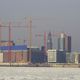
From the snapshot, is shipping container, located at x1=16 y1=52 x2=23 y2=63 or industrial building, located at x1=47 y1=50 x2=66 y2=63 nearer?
shipping container, located at x1=16 y1=52 x2=23 y2=63

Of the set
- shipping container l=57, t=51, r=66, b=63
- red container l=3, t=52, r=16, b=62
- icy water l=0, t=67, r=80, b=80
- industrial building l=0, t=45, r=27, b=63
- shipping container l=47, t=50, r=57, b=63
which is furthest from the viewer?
shipping container l=57, t=51, r=66, b=63

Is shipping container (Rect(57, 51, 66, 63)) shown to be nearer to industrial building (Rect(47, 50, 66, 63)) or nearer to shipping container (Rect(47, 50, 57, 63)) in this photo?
industrial building (Rect(47, 50, 66, 63))

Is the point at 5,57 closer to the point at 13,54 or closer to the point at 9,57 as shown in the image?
the point at 13,54

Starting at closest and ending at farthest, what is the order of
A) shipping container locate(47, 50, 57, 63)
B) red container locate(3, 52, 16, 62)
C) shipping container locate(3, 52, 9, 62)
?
red container locate(3, 52, 16, 62) → shipping container locate(3, 52, 9, 62) → shipping container locate(47, 50, 57, 63)

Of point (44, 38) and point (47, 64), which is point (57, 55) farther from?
point (47, 64)

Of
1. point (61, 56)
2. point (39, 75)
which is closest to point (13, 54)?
point (61, 56)

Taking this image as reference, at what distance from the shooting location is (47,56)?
171 metres

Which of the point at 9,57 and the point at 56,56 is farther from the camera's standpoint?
the point at 56,56

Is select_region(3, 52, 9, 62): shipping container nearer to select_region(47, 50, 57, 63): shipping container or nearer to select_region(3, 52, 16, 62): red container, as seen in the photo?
select_region(3, 52, 16, 62): red container

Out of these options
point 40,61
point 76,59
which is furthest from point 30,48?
point 76,59

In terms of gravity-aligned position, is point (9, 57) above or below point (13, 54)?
below

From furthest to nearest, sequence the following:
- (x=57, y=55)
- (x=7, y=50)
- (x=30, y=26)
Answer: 1. (x=57, y=55)
2. (x=7, y=50)
3. (x=30, y=26)

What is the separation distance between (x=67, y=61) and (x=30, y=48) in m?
14.8

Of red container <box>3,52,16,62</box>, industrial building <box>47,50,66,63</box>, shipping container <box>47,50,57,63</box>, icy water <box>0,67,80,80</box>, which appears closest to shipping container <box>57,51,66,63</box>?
industrial building <box>47,50,66,63</box>
